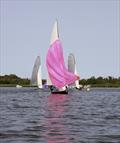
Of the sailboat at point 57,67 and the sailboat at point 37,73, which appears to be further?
the sailboat at point 37,73

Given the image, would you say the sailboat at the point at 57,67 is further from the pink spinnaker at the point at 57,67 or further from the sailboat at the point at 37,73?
the sailboat at the point at 37,73

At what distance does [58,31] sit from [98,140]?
67409 millimetres

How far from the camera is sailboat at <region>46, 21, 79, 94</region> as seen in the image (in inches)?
3369

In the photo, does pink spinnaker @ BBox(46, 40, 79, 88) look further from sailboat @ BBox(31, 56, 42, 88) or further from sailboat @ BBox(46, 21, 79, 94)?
sailboat @ BBox(31, 56, 42, 88)

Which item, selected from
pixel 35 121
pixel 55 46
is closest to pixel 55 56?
pixel 55 46

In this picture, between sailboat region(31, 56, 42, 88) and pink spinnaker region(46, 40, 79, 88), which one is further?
sailboat region(31, 56, 42, 88)

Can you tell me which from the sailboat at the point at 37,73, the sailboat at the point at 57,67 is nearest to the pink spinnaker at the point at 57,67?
the sailboat at the point at 57,67

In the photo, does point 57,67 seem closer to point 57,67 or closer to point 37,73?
point 57,67

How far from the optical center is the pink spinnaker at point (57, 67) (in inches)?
3366

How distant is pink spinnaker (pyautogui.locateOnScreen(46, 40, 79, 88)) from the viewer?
281 ft

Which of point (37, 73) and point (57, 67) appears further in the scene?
point (37, 73)

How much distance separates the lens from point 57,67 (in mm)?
85938

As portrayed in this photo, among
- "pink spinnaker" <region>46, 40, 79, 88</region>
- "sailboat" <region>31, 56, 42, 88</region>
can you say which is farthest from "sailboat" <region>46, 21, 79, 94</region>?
"sailboat" <region>31, 56, 42, 88</region>

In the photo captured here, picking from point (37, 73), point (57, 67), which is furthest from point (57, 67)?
point (37, 73)
